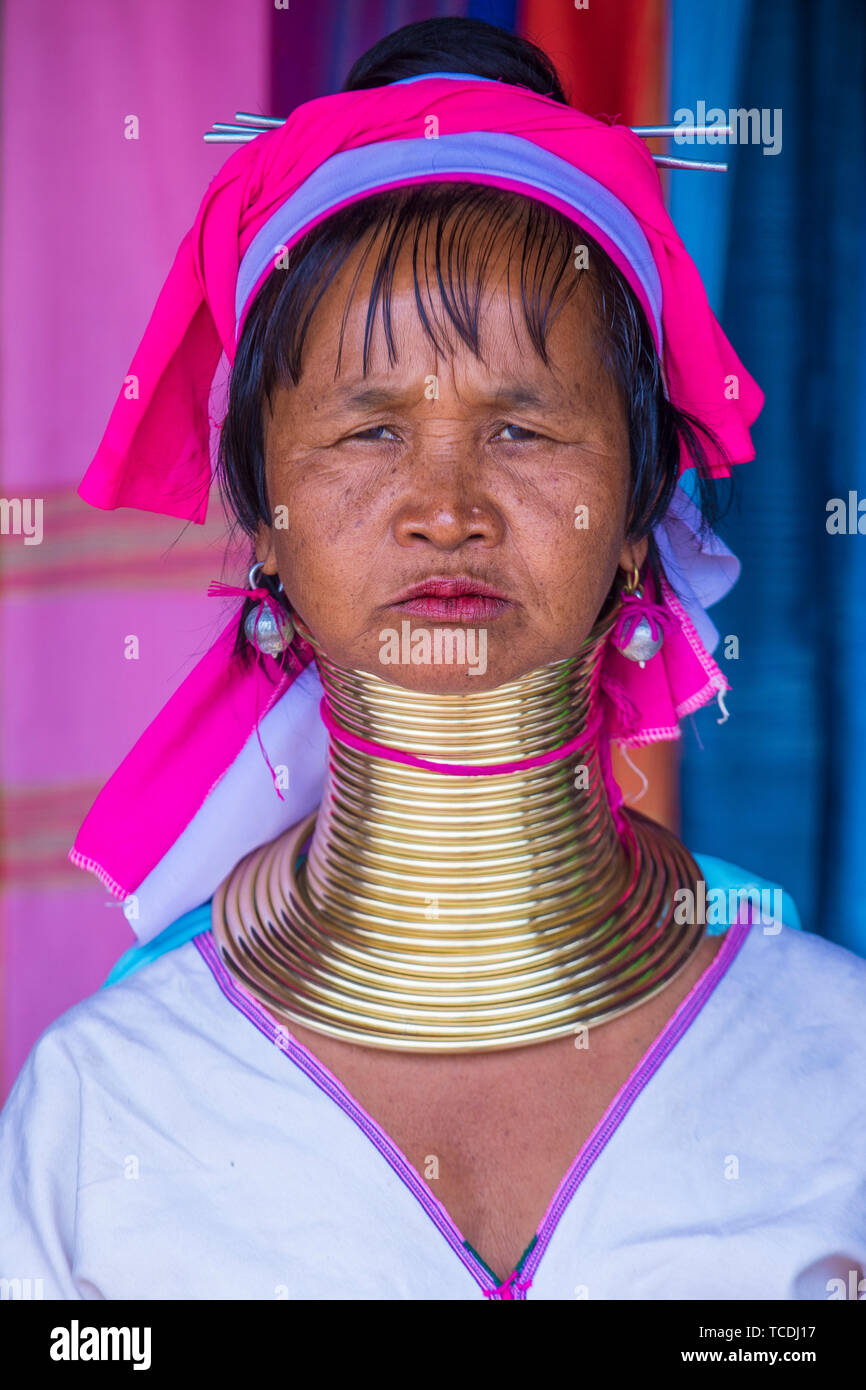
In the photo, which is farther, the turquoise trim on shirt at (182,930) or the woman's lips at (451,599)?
the turquoise trim on shirt at (182,930)

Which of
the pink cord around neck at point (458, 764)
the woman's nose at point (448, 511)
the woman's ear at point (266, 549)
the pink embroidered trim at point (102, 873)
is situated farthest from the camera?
the pink embroidered trim at point (102, 873)

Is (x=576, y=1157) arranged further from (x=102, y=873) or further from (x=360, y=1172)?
(x=102, y=873)

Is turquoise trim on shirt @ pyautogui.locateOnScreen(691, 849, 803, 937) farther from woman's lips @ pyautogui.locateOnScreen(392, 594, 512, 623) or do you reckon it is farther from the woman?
woman's lips @ pyautogui.locateOnScreen(392, 594, 512, 623)

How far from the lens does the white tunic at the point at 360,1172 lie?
1.85 m

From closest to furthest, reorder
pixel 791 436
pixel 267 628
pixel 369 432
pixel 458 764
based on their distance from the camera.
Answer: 1. pixel 369 432
2. pixel 458 764
3. pixel 267 628
4. pixel 791 436

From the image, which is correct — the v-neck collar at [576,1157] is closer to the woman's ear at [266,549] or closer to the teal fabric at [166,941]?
the teal fabric at [166,941]

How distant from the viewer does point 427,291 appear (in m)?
1.84

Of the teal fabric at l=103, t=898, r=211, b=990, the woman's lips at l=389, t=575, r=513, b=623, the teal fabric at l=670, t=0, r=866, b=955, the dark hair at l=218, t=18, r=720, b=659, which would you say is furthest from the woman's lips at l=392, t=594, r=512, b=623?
the teal fabric at l=670, t=0, r=866, b=955

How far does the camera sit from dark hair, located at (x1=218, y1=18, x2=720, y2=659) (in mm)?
1859

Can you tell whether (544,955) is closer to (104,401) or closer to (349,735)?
(349,735)

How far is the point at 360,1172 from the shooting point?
1.91 meters

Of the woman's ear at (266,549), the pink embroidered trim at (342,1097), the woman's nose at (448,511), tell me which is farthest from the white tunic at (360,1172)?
the woman's nose at (448,511)

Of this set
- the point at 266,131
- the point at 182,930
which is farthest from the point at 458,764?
the point at 266,131

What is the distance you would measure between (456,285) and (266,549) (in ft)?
1.73
